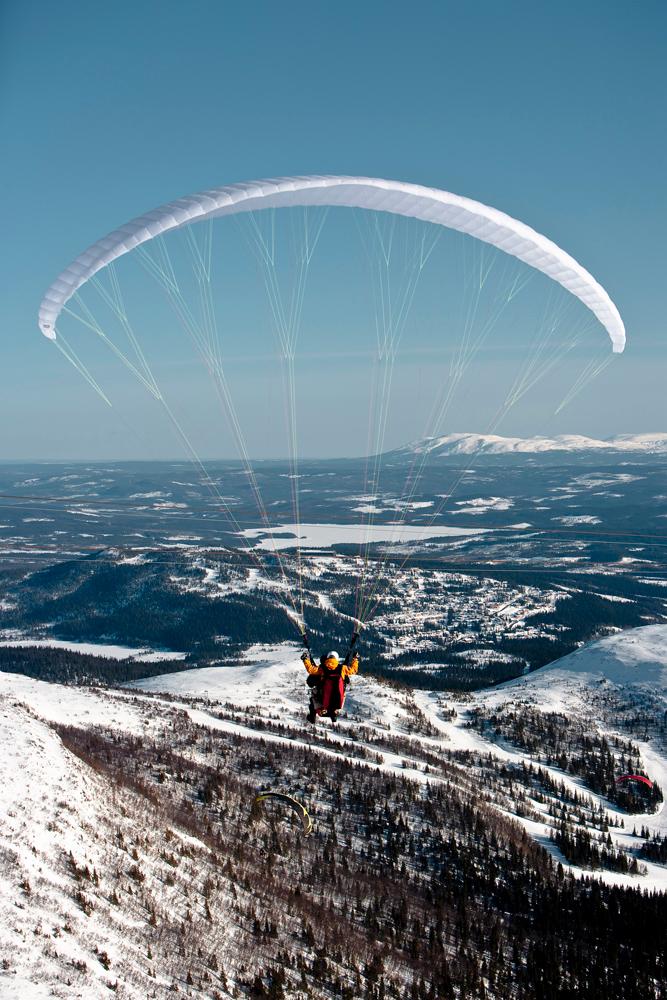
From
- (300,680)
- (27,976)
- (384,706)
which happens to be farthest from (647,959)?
(300,680)

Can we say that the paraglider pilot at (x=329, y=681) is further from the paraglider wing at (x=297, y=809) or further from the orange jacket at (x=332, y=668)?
the paraglider wing at (x=297, y=809)

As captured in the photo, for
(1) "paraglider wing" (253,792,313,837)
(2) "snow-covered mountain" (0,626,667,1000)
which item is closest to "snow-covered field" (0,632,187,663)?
(2) "snow-covered mountain" (0,626,667,1000)

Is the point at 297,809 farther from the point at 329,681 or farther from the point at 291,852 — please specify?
the point at 329,681

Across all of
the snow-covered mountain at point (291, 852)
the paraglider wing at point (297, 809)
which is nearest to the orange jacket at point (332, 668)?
the snow-covered mountain at point (291, 852)

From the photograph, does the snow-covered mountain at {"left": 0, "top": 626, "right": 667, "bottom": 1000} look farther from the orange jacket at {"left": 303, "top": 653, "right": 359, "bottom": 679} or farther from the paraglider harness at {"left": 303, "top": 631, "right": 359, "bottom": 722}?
the orange jacket at {"left": 303, "top": 653, "right": 359, "bottom": 679}

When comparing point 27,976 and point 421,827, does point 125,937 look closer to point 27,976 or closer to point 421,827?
point 27,976

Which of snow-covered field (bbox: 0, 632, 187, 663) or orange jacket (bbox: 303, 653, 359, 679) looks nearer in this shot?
orange jacket (bbox: 303, 653, 359, 679)
